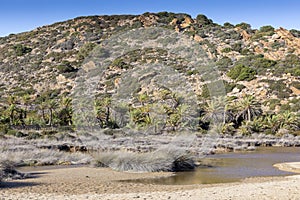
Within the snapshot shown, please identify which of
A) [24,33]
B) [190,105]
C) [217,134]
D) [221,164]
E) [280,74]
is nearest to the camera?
[221,164]

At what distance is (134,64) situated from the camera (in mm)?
101250

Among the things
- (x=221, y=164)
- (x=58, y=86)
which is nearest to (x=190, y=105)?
(x=58, y=86)

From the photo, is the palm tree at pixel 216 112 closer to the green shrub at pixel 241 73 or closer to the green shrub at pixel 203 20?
the green shrub at pixel 241 73

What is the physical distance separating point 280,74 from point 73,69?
137 ft

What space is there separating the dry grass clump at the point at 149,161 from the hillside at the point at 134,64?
34.7 meters

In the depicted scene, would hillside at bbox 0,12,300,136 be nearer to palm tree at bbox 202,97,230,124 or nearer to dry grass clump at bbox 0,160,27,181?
palm tree at bbox 202,97,230,124

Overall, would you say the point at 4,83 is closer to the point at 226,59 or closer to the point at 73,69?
the point at 73,69

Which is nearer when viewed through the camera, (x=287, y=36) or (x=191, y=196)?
(x=191, y=196)

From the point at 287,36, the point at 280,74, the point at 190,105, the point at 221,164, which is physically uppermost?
the point at 287,36

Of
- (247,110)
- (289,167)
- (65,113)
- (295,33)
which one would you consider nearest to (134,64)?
(65,113)

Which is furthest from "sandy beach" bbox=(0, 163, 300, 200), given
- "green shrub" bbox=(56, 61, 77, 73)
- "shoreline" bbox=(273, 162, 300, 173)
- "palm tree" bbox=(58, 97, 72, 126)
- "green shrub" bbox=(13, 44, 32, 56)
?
"green shrub" bbox=(13, 44, 32, 56)

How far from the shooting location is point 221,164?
32656mm

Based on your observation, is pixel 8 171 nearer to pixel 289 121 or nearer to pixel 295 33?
pixel 289 121

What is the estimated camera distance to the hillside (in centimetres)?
7556
